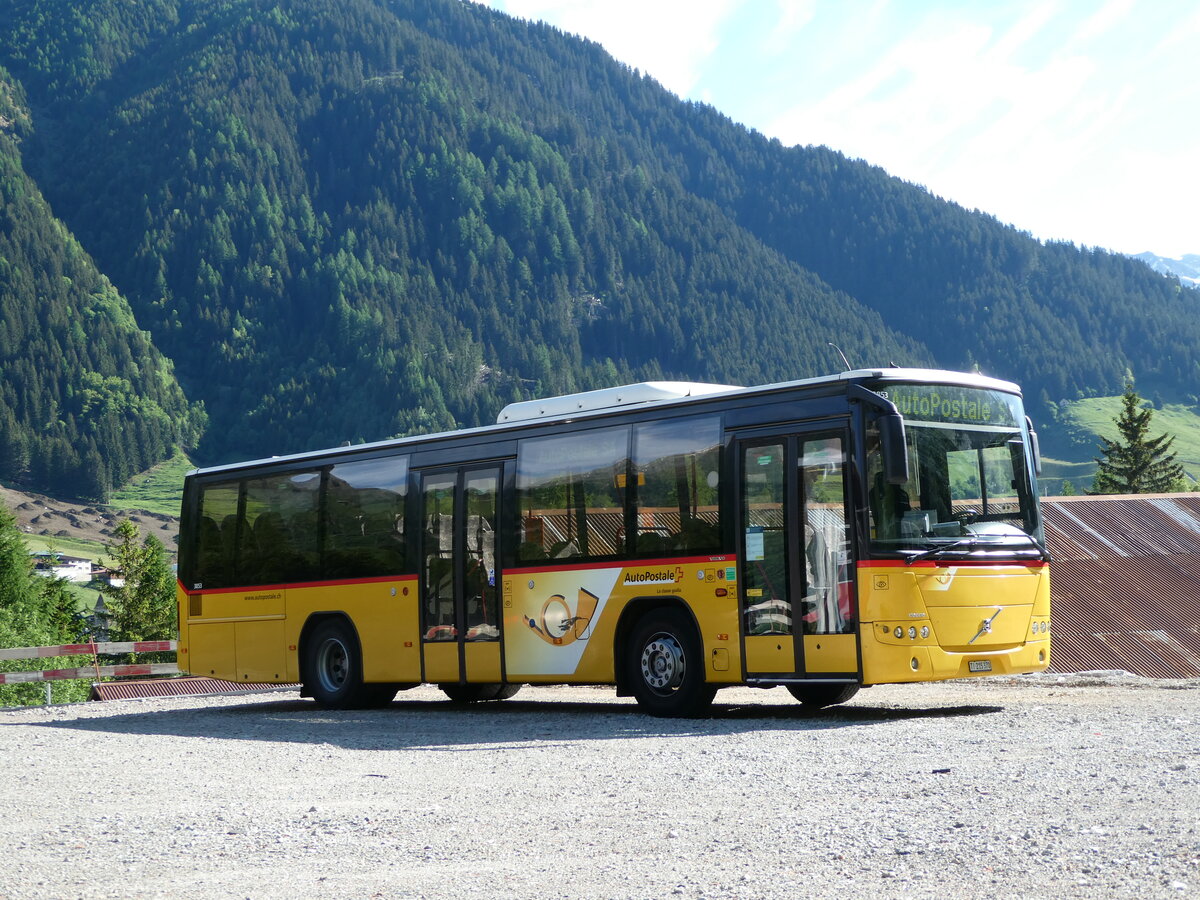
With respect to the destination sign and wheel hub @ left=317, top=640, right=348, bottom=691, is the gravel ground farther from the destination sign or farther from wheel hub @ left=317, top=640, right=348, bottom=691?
wheel hub @ left=317, top=640, right=348, bottom=691

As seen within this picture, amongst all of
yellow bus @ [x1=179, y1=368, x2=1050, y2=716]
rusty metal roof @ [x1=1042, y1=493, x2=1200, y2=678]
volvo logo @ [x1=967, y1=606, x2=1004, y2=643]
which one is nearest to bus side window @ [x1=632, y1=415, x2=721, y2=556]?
yellow bus @ [x1=179, y1=368, x2=1050, y2=716]

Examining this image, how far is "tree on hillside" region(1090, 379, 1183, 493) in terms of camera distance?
8825cm

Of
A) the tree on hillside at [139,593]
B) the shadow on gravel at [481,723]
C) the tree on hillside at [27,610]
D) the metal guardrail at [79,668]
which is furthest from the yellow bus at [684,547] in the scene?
the tree on hillside at [139,593]

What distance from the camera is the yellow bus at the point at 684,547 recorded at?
1352cm

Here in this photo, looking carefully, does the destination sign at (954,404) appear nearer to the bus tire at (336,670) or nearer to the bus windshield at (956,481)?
the bus windshield at (956,481)

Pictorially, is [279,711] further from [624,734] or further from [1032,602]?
[1032,602]

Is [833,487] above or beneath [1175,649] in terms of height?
above

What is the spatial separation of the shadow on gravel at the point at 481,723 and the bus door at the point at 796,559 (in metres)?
0.68

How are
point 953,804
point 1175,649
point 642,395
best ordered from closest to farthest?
point 953,804 → point 642,395 → point 1175,649

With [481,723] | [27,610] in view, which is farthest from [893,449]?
[27,610]

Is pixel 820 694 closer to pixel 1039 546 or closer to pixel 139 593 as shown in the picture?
pixel 1039 546

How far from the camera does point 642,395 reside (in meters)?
15.7

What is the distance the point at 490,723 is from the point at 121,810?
22.7 ft

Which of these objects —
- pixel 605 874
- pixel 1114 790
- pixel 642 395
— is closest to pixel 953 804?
pixel 1114 790
